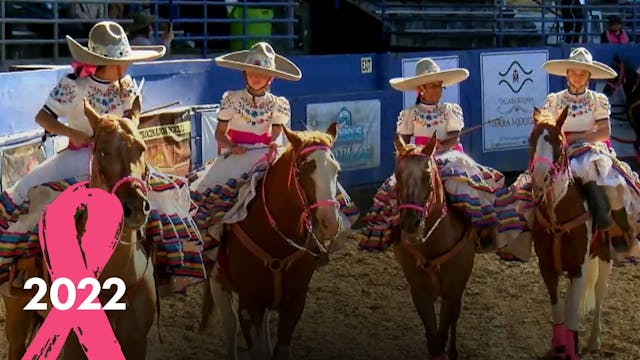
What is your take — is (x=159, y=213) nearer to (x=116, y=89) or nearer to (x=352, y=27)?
(x=116, y=89)

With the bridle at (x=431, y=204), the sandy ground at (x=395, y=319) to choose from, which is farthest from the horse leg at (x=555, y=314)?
the bridle at (x=431, y=204)

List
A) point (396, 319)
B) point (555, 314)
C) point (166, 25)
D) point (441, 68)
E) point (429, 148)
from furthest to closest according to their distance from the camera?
point (441, 68), point (166, 25), point (396, 319), point (555, 314), point (429, 148)

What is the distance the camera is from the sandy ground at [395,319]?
8.66 metres

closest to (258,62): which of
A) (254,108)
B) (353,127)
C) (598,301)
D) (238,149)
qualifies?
(254,108)

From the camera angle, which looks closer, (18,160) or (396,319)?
(18,160)

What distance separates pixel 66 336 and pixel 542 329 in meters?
4.79

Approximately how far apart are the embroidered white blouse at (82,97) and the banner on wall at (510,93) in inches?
356

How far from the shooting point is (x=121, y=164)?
18.2ft

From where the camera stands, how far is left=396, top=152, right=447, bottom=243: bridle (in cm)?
725

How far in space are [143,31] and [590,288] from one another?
20.8 ft

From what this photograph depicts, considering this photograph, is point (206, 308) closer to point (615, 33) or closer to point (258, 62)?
point (258, 62)

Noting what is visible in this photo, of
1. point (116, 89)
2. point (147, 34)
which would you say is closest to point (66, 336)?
point (116, 89)

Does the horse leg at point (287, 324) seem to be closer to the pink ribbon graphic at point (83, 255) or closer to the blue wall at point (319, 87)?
the pink ribbon graphic at point (83, 255)

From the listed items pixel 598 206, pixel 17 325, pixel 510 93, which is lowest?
pixel 17 325
